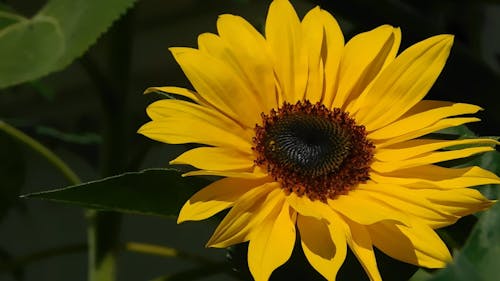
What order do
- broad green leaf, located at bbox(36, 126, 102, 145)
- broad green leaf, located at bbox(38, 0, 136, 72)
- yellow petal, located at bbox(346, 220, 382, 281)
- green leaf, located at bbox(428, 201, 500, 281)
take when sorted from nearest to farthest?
green leaf, located at bbox(428, 201, 500, 281) → yellow petal, located at bbox(346, 220, 382, 281) → broad green leaf, located at bbox(38, 0, 136, 72) → broad green leaf, located at bbox(36, 126, 102, 145)

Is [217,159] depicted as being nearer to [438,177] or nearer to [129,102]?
[438,177]

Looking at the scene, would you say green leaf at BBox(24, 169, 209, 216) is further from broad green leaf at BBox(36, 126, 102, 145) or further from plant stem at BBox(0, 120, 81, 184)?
broad green leaf at BBox(36, 126, 102, 145)

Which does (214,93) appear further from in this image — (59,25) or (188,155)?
(59,25)

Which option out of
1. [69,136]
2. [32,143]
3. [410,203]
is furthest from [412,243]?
[69,136]

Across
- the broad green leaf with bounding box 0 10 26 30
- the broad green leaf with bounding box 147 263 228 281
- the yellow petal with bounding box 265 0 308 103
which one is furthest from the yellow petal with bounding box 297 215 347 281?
the broad green leaf with bounding box 0 10 26 30

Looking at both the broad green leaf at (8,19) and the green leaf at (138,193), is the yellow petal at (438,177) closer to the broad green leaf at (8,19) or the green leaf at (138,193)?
the green leaf at (138,193)
